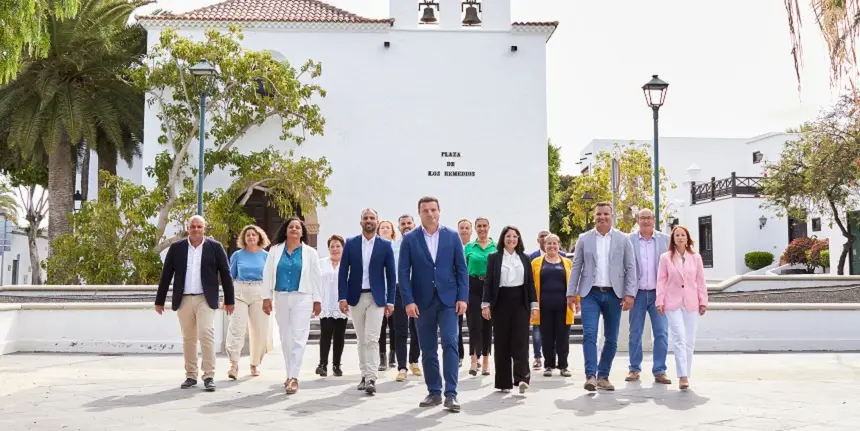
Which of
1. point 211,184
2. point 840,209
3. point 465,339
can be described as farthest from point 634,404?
point 840,209

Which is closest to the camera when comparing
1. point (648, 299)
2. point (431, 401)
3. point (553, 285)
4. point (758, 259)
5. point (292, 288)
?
point (431, 401)

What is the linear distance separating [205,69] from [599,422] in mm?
12259

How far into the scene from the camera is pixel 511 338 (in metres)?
9.02

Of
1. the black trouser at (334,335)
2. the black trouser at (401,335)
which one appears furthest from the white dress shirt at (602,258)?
the black trouser at (334,335)

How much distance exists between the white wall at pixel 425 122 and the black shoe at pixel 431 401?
15.7m

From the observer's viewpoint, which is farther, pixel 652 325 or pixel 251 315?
pixel 251 315

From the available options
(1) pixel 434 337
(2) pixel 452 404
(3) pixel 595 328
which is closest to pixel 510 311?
(3) pixel 595 328

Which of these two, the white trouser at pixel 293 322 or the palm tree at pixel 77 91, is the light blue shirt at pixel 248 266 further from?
the palm tree at pixel 77 91

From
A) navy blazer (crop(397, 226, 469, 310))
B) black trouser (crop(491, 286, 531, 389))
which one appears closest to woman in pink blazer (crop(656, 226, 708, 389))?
black trouser (crop(491, 286, 531, 389))

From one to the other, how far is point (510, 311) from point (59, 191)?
20.6 metres

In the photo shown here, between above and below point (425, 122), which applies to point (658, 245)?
below

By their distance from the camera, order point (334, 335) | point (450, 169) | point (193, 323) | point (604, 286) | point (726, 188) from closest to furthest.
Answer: point (604, 286), point (193, 323), point (334, 335), point (450, 169), point (726, 188)

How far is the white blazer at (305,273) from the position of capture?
959cm

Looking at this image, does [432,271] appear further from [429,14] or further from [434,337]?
[429,14]
